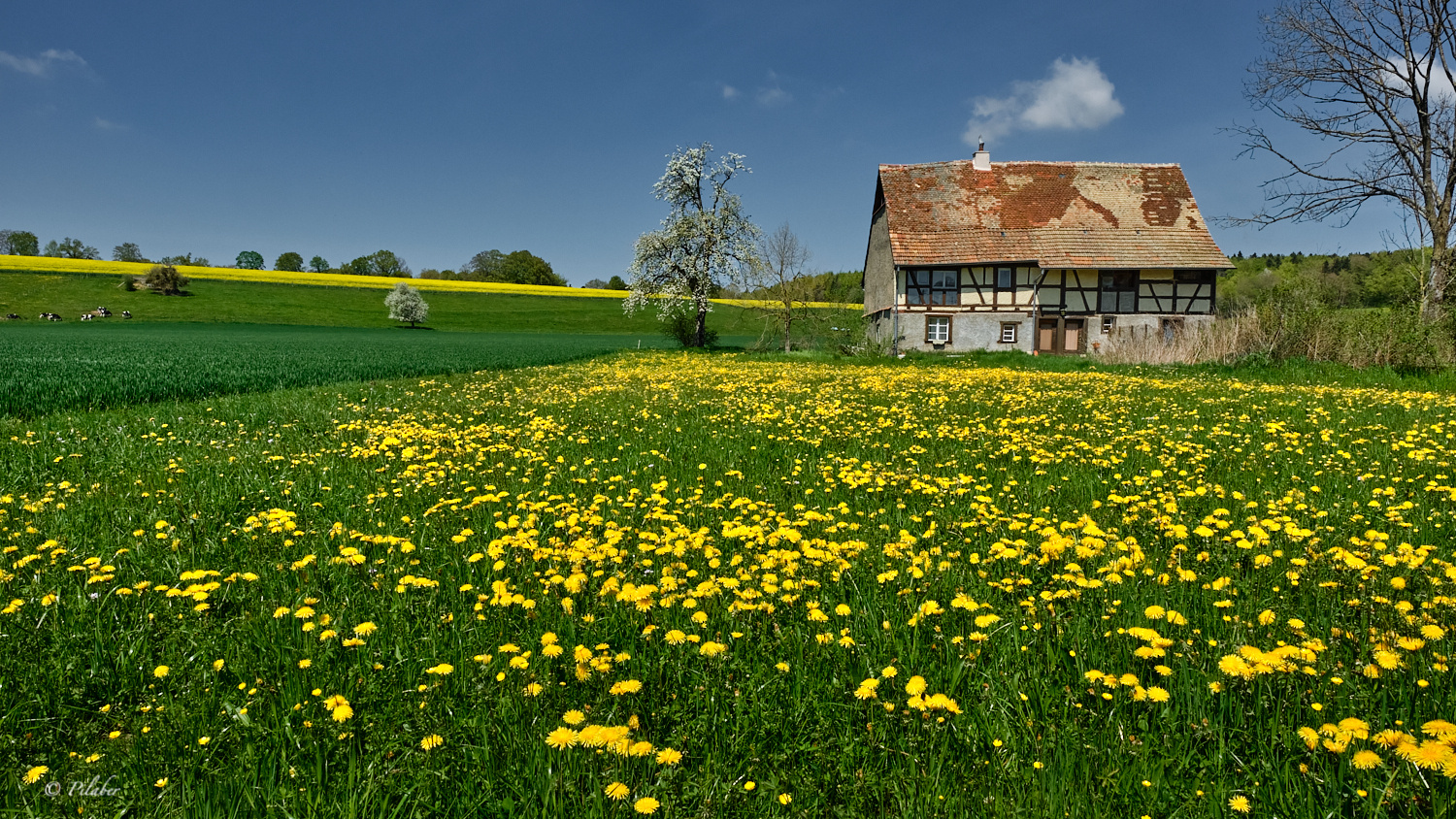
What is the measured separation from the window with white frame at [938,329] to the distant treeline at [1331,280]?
1037 centimetres

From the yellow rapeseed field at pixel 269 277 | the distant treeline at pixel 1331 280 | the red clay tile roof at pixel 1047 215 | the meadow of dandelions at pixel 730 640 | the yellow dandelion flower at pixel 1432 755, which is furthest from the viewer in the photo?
the yellow rapeseed field at pixel 269 277

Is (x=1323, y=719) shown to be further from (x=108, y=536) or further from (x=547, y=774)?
(x=108, y=536)

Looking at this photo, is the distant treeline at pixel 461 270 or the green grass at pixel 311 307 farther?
the distant treeline at pixel 461 270

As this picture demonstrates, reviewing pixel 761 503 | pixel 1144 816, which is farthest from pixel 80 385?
pixel 1144 816

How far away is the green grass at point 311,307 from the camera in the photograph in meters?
56.8

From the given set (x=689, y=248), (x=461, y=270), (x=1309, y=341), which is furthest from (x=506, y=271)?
(x=1309, y=341)

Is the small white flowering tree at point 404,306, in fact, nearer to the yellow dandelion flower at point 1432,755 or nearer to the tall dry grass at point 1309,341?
the tall dry grass at point 1309,341

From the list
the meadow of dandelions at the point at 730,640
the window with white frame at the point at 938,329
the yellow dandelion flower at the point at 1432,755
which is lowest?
the meadow of dandelions at the point at 730,640

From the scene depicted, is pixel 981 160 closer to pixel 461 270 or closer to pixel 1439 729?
pixel 1439 729

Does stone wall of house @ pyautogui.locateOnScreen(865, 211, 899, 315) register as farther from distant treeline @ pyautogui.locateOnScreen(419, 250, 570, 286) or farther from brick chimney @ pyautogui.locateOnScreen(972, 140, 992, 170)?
distant treeline @ pyautogui.locateOnScreen(419, 250, 570, 286)

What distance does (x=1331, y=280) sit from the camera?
6806 centimetres

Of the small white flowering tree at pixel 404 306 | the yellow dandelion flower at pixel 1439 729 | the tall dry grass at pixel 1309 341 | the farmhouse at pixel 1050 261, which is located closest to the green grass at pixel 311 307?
the small white flowering tree at pixel 404 306

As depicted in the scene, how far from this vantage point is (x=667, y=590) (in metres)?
2.76

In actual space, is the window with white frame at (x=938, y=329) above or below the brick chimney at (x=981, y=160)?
below
